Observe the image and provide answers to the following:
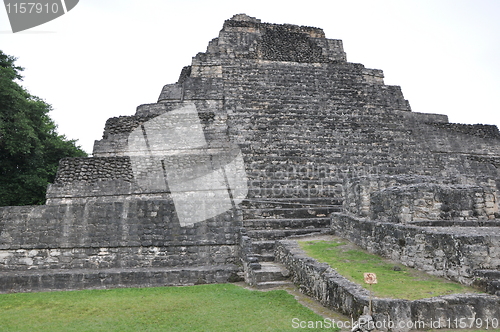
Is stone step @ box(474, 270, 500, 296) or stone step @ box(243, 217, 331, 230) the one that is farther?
stone step @ box(243, 217, 331, 230)

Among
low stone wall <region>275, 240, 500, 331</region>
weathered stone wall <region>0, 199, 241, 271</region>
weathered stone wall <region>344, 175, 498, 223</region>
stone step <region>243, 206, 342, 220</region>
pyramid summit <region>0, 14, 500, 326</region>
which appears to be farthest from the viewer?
stone step <region>243, 206, 342, 220</region>

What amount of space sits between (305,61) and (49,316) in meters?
15.7

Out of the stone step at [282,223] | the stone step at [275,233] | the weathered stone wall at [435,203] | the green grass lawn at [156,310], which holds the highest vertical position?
the weathered stone wall at [435,203]

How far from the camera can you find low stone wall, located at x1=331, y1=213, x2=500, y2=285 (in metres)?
4.45

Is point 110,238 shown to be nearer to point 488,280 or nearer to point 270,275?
point 270,275

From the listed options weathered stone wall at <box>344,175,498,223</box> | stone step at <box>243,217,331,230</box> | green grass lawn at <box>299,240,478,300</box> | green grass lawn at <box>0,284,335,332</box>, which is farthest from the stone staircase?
weathered stone wall at <box>344,175,498,223</box>

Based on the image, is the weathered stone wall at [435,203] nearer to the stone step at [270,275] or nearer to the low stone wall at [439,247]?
the low stone wall at [439,247]

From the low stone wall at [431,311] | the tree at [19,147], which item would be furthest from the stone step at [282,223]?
the tree at [19,147]

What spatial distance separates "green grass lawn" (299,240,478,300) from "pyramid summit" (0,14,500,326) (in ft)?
0.69

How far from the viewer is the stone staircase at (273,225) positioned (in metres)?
6.52

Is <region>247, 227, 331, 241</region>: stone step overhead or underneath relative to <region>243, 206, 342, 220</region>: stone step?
underneath

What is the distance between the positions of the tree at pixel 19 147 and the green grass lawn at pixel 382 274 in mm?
11894

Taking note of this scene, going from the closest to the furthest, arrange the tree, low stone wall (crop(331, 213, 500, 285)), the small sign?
the small sign → low stone wall (crop(331, 213, 500, 285)) → the tree

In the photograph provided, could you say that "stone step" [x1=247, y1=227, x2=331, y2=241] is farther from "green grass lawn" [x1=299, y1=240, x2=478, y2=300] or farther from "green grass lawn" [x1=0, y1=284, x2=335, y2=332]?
"green grass lawn" [x1=0, y1=284, x2=335, y2=332]
